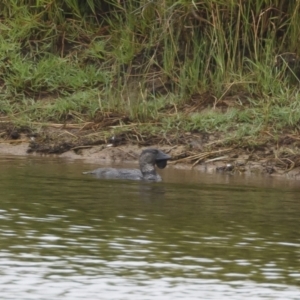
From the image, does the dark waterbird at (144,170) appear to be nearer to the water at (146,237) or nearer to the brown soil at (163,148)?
the water at (146,237)

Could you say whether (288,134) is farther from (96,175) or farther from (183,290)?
(183,290)

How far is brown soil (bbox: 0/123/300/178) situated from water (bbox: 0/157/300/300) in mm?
773

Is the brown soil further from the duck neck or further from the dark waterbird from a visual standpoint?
the duck neck

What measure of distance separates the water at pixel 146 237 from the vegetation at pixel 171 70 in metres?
1.94

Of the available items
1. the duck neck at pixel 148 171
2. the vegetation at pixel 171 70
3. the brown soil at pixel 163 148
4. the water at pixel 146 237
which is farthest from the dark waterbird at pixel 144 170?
the vegetation at pixel 171 70

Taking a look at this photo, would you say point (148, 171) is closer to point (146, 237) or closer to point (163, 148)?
point (163, 148)

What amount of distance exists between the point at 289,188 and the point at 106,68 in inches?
180

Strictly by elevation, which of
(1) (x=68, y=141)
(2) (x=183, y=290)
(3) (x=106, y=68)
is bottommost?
(2) (x=183, y=290)

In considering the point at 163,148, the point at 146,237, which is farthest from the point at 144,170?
the point at 146,237

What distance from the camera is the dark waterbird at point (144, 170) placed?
11406 millimetres

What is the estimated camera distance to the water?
6.74 metres

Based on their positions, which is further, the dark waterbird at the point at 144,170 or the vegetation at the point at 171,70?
the vegetation at the point at 171,70

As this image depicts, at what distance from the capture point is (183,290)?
262 inches

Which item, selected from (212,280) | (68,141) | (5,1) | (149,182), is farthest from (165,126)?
(212,280)
